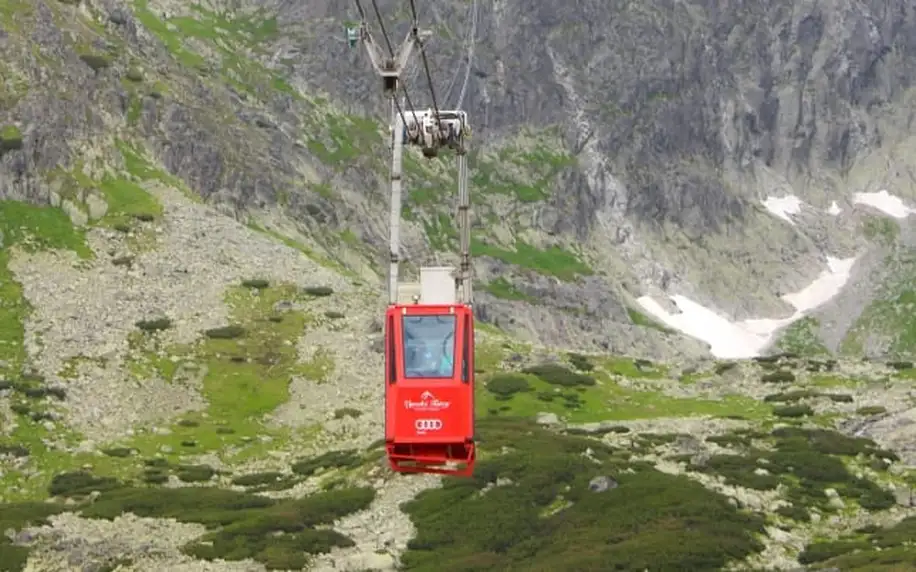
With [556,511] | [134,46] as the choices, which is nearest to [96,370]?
[556,511]

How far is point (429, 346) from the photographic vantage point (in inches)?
1186

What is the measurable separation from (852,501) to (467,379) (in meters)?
40.6

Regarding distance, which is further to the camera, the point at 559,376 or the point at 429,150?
the point at 559,376

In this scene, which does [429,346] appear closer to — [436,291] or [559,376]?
[436,291]

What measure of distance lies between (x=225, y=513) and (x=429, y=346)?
35.2m

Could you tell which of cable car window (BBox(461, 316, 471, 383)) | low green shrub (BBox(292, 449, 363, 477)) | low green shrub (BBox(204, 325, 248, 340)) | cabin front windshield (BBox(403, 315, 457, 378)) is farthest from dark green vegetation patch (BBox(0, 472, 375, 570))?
low green shrub (BBox(204, 325, 248, 340))

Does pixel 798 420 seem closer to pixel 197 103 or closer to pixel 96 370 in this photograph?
pixel 96 370

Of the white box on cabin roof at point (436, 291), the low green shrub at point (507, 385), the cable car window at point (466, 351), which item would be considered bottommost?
the low green shrub at point (507, 385)

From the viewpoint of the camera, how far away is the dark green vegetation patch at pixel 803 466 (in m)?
63.9

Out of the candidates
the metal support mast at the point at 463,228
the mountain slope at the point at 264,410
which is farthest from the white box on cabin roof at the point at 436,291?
the mountain slope at the point at 264,410

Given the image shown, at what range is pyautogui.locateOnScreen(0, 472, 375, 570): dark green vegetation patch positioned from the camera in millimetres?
53844

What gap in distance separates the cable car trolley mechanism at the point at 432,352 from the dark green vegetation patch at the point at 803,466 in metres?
34.8

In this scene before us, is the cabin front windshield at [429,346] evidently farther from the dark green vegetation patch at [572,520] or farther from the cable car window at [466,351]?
the dark green vegetation patch at [572,520]

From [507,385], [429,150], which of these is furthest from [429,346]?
[507,385]
